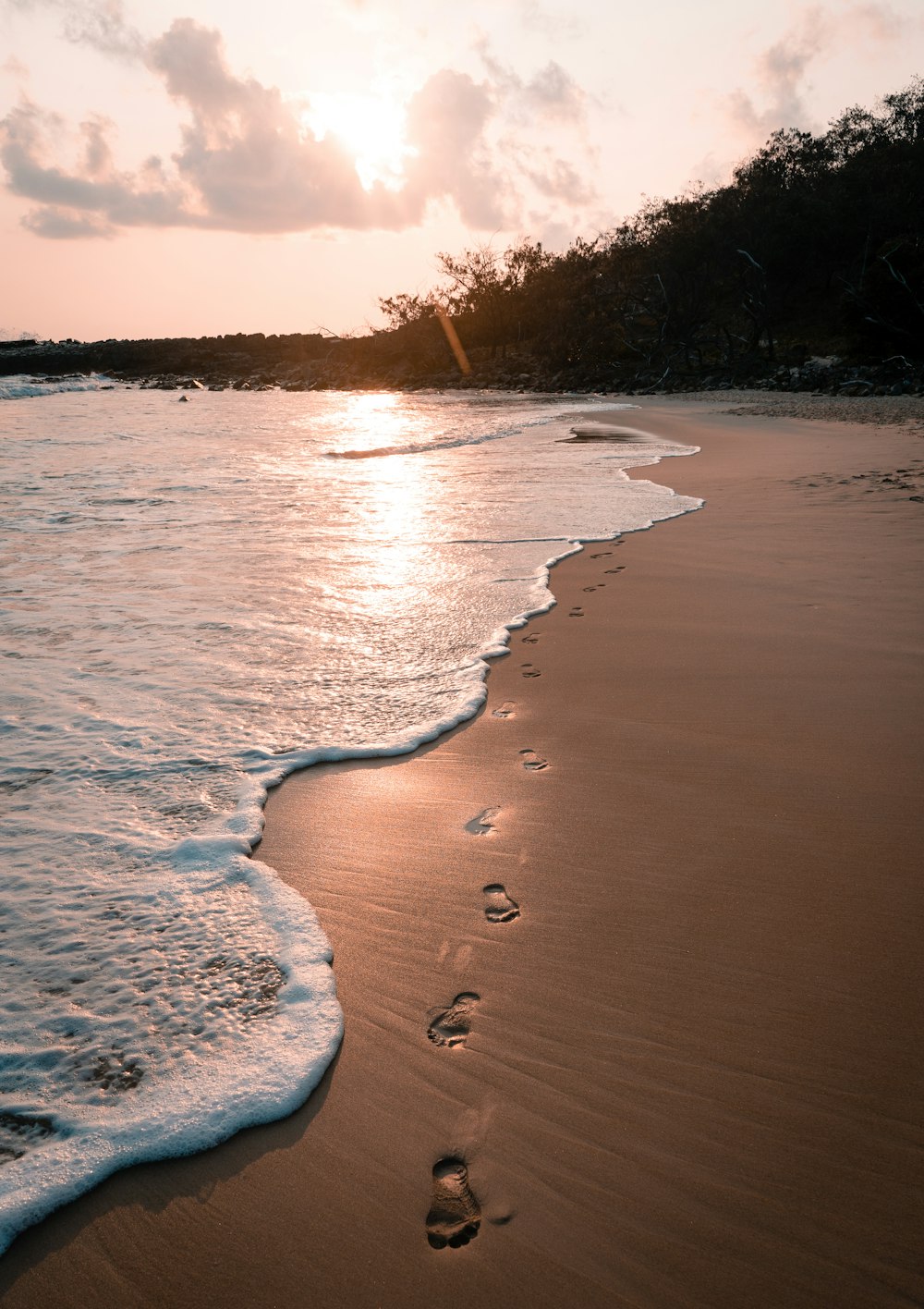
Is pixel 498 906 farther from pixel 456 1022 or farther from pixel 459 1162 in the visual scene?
pixel 459 1162

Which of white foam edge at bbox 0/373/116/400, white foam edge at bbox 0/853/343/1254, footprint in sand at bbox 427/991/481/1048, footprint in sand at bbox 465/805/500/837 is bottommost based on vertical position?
white foam edge at bbox 0/853/343/1254

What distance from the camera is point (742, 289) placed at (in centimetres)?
3052

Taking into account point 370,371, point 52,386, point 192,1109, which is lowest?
point 192,1109

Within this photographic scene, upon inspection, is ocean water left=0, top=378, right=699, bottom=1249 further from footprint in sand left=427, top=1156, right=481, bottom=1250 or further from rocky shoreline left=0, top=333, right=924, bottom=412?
rocky shoreline left=0, top=333, right=924, bottom=412

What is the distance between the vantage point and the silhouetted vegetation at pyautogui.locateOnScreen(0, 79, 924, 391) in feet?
79.7

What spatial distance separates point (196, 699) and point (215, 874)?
132cm

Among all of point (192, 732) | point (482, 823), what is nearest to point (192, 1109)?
point (482, 823)

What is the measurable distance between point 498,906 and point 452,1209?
0.87 m

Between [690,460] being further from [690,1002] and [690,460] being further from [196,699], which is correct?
[690,1002]

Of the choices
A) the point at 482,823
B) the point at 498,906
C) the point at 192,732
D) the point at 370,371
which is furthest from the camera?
the point at 370,371

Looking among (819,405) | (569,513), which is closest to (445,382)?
(819,405)

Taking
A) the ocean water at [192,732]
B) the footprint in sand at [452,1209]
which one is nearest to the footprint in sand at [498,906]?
the ocean water at [192,732]

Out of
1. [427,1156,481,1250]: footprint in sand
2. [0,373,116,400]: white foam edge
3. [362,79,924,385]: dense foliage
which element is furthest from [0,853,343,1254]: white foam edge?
[0,373,116,400]: white foam edge

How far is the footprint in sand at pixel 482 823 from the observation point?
2641 millimetres
